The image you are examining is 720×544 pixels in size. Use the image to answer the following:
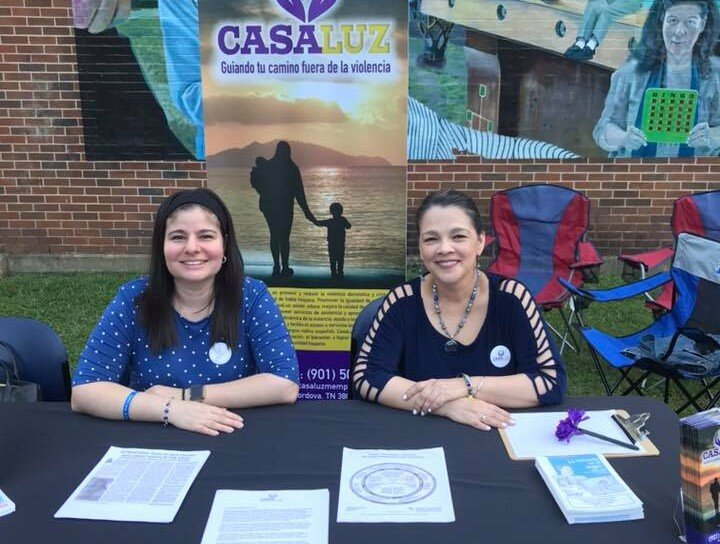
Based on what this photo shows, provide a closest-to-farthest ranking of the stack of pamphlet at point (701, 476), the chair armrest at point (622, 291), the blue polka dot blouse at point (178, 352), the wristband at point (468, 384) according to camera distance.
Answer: the stack of pamphlet at point (701, 476) → the wristband at point (468, 384) → the blue polka dot blouse at point (178, 352) → the chair armrest at point (622, 291)

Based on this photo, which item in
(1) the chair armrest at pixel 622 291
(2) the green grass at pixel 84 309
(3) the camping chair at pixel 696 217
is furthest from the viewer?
(3) the camping chair at pixel 696 217

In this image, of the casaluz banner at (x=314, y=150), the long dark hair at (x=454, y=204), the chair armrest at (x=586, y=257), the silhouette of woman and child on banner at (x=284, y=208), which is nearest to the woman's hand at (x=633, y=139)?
the chair armrest at (x=586, y=257)

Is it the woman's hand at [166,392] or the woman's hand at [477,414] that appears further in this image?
the woman's hand at [166,392]

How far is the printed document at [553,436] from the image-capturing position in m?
1.53

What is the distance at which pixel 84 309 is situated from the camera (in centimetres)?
461

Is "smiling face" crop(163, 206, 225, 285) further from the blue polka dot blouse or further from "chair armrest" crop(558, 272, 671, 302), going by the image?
"chair armrest" crop(558, 272, 671, 302)

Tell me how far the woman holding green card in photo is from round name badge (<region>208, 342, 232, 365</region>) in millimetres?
4037

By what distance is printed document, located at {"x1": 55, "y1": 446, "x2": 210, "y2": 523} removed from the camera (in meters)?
1.31

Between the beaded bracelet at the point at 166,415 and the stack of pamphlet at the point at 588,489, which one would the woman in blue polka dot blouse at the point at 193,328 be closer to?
the beaded bracelet at the point at 166,415

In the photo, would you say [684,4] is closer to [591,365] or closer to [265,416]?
[591,365]

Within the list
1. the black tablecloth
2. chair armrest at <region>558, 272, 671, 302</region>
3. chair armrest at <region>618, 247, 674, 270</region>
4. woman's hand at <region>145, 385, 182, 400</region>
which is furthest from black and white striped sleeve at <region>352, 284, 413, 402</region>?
chair armrest at <region>618, 247, 674, 270</region>

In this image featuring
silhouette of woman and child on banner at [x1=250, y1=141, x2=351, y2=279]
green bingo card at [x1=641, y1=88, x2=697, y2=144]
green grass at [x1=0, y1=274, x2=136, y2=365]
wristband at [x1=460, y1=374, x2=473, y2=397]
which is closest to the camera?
wristband at [x1=460, y1=374, x2=473, y2=397]

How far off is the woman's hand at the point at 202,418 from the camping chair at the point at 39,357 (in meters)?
0.68

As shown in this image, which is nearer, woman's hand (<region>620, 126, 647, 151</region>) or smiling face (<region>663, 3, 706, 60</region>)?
smiling face (<region>663, 3, 706, 60</region>)
